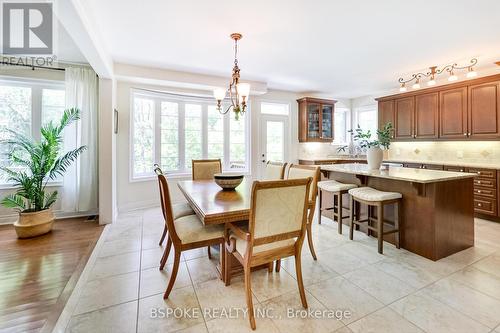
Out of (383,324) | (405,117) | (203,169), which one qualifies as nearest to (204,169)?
(203,169)

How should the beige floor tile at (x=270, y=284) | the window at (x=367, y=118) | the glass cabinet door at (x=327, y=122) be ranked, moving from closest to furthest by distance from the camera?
the beige floor tile at (x=270, y=284), the glass cabinet door at (x=327, y=122), the window at (x=367, y=118)

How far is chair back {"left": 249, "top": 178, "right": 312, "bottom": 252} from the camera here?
4.90 ft

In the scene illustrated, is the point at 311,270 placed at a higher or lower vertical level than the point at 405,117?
lower

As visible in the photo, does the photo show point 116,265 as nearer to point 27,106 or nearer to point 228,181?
point 228,181

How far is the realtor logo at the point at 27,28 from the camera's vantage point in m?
2.29

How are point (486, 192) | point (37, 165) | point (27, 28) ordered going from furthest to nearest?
1. point (486, 192)
2. point (37, 165)
3. point (27, 28)

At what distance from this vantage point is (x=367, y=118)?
20.5 feet

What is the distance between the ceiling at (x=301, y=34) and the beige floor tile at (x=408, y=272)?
2.57 m

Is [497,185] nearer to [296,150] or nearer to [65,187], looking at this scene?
[296,150]

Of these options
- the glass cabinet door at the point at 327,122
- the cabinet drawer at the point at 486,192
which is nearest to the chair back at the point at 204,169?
the glass cabinet door at the point at 327,122

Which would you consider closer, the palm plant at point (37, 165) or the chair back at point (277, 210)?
the chair back at point (277, 210)

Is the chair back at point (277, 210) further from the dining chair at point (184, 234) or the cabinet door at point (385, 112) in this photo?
the cabinet door at point (385, 112)

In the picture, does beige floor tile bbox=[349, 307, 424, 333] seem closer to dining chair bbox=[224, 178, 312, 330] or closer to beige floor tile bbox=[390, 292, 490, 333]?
beige floor tile bbox=[390, 292, 490, 333]

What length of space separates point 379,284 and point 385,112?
4460 millimetres
